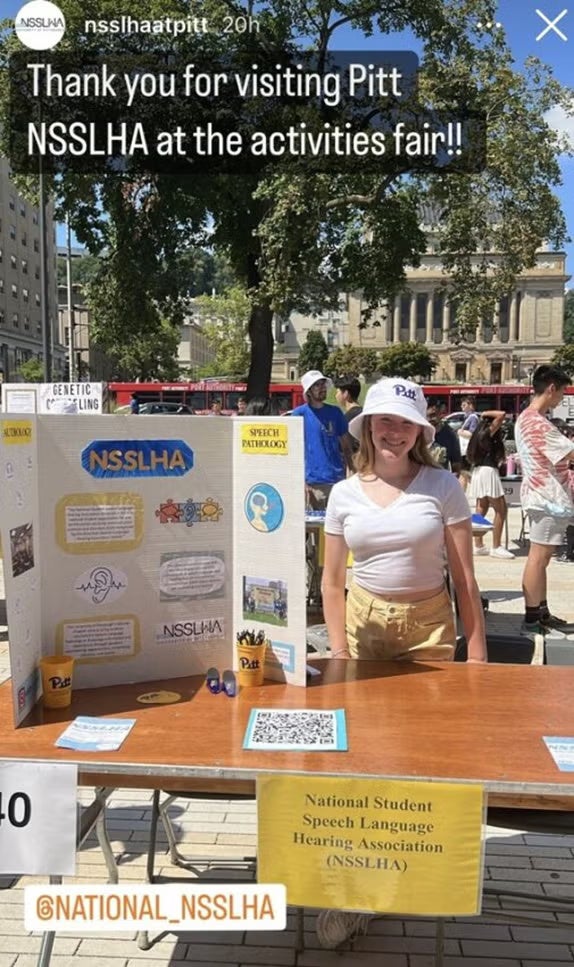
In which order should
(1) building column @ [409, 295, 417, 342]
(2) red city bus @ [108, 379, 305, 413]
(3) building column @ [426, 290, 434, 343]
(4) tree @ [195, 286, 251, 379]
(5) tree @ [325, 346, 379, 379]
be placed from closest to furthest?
(2) red city bus @ [108, 379, 305, 413] < (4) tree @ [195, 286, 251, 379] < (5) tree @ [325, 346, 379, 379] < (3) building column @ [426, 290, 434, 343] < (1) building column @ [409, 295, 417, 342]

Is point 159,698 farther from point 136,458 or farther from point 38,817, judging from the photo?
point 136,458

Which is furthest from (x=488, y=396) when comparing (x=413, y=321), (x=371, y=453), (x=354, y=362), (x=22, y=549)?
(x=413, y=321)

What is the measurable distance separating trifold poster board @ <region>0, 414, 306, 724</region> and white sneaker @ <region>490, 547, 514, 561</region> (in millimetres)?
6825

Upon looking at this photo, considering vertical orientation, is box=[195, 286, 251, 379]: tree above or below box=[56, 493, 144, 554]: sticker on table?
above

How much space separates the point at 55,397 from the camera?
9.09 meters

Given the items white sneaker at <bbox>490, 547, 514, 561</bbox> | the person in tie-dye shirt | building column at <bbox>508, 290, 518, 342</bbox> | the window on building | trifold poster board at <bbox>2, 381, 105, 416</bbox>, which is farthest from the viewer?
the window on building

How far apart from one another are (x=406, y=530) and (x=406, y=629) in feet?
1.07

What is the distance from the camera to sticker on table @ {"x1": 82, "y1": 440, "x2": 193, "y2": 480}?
2002 millimetres

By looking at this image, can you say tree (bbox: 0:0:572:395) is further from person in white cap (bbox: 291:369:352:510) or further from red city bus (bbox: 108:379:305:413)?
red city bus (bbox: 108:379:305:413)

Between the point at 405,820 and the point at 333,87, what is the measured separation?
15.5 m

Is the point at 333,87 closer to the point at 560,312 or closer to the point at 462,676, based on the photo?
the point at 462,676

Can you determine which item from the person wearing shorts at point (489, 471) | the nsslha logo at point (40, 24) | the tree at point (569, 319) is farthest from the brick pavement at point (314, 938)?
the tree at point (569, 319)

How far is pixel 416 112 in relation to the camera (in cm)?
1362

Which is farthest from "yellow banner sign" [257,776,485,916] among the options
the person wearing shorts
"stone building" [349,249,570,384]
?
"stone building" [349,249,570,384]
